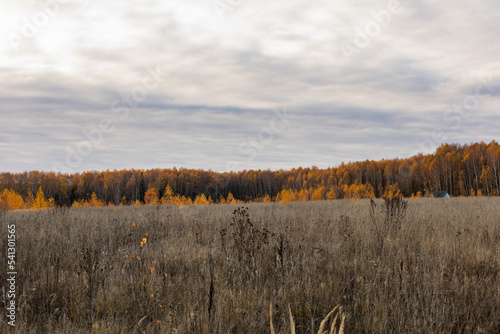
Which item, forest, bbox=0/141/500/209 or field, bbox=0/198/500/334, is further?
forest, bbox=0/141/500/209

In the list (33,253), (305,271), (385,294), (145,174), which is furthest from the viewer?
(145,174)

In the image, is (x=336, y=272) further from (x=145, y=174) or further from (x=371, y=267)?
(x=145, y=174)

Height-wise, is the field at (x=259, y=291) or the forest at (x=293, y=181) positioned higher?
the forest at (x=293, y=181)

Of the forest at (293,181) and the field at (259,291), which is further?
the forest at (293,181)

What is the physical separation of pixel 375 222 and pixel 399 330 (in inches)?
215

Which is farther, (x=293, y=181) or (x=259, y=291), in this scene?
(x=293, y=181)

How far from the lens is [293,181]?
9394 centimetres

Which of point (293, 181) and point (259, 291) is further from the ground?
point (293, 181)

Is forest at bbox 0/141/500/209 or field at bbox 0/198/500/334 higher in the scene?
forest at bbox 0/141/500/209

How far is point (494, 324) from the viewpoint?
3072 millimetres

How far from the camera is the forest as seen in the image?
6462 centimetres

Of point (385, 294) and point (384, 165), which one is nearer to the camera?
point (385, 294)

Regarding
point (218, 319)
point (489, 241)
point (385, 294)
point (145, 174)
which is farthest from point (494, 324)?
point (145, 174)

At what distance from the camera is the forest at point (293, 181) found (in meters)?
64.6
